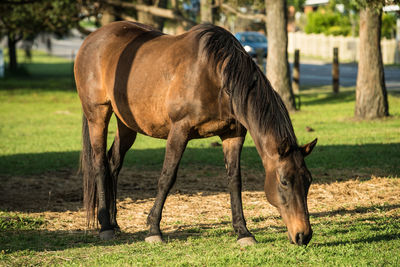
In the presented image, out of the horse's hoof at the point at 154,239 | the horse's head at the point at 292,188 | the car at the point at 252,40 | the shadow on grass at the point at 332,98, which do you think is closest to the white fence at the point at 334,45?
the car at the point at 252,40

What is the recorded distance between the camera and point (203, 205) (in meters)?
7.56

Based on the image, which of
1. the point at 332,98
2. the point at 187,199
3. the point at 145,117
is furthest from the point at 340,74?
the point at 145,117

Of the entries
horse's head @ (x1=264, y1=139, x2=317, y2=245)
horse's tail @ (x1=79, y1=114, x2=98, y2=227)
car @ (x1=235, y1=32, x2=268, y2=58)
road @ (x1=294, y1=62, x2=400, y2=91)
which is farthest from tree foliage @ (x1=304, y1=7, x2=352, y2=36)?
horse's head @ (x1=264, y1=139, x2=317, y2=245)

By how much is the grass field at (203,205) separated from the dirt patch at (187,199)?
1 centimetres

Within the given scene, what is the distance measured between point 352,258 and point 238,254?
96 centimetres

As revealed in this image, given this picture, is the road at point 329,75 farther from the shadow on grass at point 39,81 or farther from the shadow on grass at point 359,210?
the shadow on grass at point 359,210

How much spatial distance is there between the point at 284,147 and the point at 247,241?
118 cm

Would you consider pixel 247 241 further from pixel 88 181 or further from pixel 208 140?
pixel 208 140

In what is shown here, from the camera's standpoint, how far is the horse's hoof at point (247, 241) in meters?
5.46

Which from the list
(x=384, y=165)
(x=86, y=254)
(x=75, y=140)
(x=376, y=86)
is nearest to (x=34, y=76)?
(x=75, y=140)

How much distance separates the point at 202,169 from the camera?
1016 centimetres

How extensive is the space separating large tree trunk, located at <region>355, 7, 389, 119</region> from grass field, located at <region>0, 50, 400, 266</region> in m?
0.53

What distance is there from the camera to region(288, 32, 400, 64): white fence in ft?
119

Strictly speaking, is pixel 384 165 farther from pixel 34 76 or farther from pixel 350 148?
pixel 34 76
